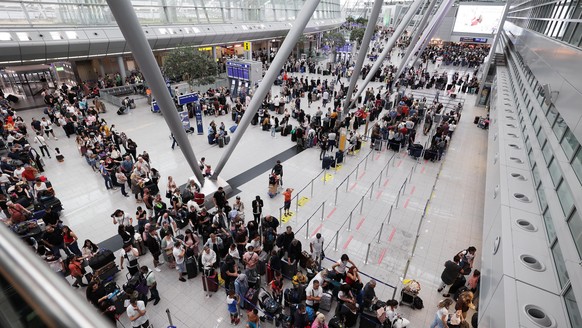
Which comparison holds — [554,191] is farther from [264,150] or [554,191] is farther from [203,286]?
[264,150]

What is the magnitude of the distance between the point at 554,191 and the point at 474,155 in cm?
1199

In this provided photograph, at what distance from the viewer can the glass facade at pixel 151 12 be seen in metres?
23.4

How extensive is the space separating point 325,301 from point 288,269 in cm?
150

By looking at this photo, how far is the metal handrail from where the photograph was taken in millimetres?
842

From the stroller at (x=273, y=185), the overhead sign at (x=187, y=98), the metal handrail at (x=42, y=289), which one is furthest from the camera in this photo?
the overhead sign at (x=187, y=98)

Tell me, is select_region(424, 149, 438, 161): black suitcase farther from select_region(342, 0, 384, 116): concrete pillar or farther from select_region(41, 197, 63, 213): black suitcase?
select_region(41, 197, 63, 213): black suitcase

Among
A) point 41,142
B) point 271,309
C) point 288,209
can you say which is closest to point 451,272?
point 271,309

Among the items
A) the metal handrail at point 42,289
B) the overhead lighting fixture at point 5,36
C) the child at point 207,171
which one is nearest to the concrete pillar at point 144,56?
the child at point 207,171

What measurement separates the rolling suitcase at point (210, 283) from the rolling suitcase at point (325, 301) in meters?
3.11

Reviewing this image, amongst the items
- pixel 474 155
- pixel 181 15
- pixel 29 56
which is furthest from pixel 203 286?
pixel 181 15

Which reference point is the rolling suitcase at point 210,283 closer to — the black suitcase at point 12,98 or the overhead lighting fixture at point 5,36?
the overhead lighting fixture at point 5,36

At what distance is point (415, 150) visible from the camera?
1806cm

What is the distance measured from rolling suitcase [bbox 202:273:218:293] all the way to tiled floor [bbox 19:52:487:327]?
0.29 m

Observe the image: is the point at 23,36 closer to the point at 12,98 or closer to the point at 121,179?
the point at 12,98
